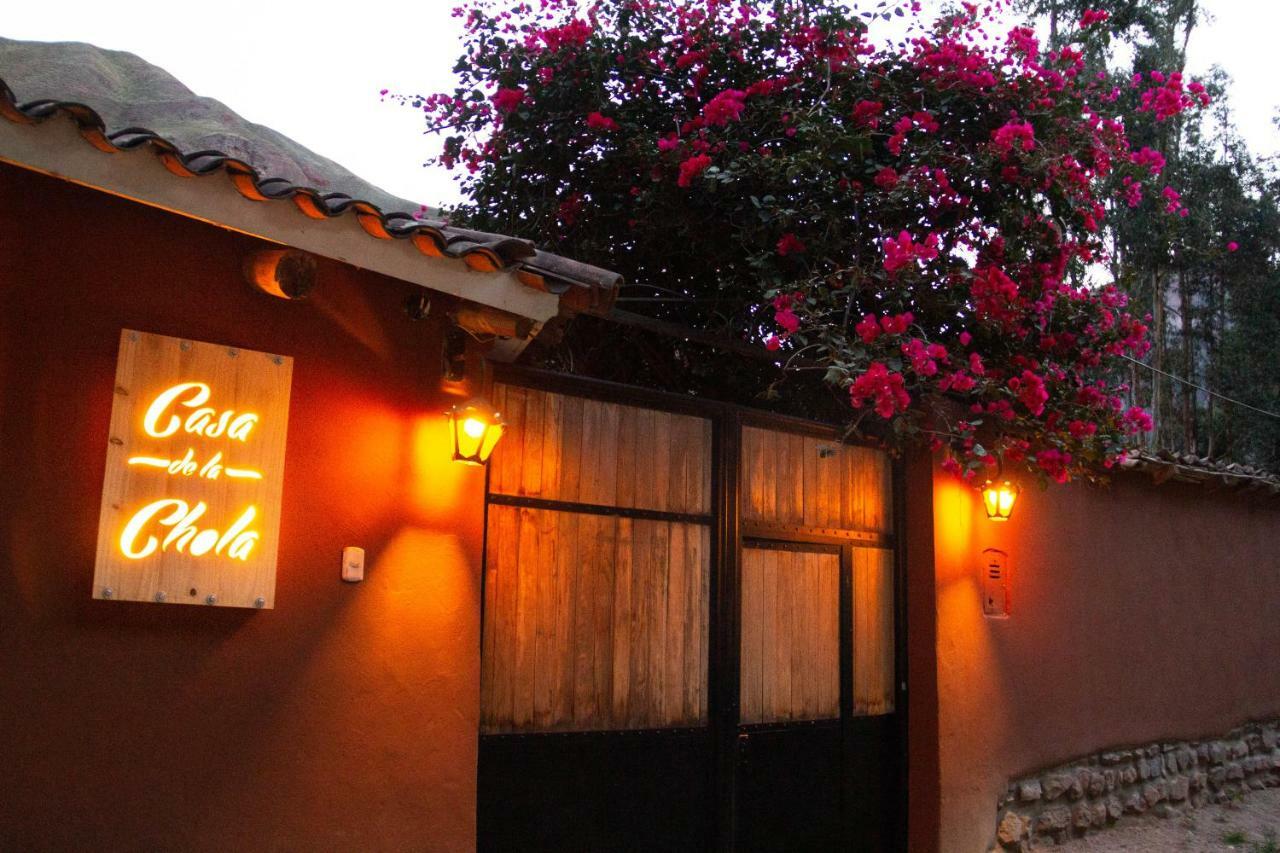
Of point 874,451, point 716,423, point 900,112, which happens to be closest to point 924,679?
point 874,451

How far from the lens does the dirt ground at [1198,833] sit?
24.9ft

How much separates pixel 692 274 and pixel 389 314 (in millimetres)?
3129

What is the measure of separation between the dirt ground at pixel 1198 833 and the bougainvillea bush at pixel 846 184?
9.33ft

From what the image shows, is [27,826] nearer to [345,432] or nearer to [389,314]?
[345,432]

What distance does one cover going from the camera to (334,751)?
4.05 m

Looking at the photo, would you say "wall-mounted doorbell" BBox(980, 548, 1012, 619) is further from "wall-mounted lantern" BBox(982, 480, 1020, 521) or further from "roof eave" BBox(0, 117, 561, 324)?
"roof eave" BBox(0, 117, 561, 324)

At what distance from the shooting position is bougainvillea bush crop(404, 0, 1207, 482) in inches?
248

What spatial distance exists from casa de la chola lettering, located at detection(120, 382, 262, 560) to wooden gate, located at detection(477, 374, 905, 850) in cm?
147

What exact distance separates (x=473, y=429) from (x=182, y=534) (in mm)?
1202

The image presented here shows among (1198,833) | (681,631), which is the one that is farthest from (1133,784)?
(681,631)

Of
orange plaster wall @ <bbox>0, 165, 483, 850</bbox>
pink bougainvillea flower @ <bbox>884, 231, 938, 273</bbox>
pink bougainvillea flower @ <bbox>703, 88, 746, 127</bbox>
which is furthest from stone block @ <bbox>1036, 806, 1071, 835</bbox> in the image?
pink bougainvillea flower @ <bbox>703, 88, 746, 127</bbox>

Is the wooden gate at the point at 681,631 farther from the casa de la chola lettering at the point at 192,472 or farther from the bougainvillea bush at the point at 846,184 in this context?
the casa de la chola lettering at the point at 192,472

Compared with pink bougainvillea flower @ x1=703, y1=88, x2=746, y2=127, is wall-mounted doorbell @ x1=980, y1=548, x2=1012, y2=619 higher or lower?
lower

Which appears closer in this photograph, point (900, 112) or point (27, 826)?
point (27, 826)
